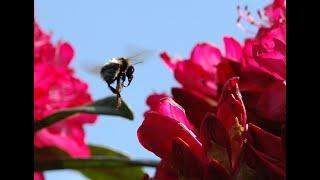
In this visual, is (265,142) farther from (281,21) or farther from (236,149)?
(281,21)

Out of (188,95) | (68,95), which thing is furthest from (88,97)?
(188,95)

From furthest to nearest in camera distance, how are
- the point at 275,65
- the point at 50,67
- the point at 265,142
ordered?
1. the point at 50,67
2. the point at 275,65
3. the point at 265,142

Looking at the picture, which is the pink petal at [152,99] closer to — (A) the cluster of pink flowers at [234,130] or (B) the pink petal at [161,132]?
(A) the cluster of pink flowers at [234,130]

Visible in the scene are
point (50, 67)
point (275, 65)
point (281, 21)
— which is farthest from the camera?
point (50, 67)

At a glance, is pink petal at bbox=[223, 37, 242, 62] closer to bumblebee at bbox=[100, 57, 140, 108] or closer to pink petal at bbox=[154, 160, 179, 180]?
bumblebee at bbox=[100, 57, 140, 108]

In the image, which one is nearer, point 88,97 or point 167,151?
point 167,151

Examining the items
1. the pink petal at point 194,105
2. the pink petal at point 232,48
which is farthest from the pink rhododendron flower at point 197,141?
the pink petal at point 232,48
